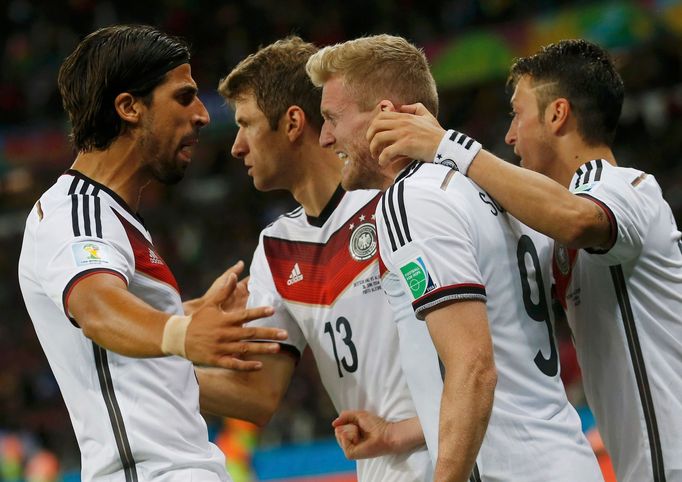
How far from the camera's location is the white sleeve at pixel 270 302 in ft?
15.0

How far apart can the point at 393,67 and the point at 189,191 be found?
16460mm

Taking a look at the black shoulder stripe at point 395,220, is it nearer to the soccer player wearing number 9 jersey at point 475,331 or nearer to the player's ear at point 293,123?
the soccer player wearing number 9 jersey at point 475,331

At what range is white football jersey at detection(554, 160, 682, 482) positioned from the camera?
3713 millimetres

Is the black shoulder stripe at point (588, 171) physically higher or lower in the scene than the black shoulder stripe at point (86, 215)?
higher

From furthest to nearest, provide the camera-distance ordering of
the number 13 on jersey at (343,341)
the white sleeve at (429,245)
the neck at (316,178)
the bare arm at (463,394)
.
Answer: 1. the neck at (316,178)
2. the number 13 on jersey at (343,341)
3. the white sleeve at (429,245)
4. the bare arm at (463,394)

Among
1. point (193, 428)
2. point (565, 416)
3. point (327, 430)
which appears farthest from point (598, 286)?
point (327, 430)

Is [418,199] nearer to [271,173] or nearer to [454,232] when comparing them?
[454,232]

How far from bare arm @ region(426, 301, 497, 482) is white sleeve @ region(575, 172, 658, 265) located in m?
0.75

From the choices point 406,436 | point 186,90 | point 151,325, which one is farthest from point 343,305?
point 151,325

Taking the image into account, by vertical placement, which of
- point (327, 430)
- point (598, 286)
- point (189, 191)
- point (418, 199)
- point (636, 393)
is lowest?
point (327, 430)

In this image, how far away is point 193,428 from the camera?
3596mm

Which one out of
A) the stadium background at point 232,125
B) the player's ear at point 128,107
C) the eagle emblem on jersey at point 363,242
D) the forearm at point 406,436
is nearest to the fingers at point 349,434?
the forearm at point 406,436

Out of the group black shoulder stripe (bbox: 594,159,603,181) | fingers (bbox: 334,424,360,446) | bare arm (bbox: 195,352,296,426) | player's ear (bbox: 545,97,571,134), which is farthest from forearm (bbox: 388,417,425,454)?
player's ear (bbox: 545,97,571,134)

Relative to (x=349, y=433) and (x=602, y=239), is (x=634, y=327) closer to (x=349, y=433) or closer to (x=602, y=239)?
(x=602, y=239)
